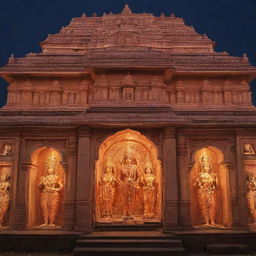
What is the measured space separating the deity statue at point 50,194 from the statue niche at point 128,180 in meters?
1.93

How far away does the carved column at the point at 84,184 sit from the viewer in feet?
51.3

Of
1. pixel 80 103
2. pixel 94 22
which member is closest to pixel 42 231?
pixel 80 103

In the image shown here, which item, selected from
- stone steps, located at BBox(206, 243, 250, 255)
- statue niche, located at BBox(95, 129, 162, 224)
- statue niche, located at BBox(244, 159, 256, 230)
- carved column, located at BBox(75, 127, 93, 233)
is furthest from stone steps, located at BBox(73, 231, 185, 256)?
statue niche, located at BBox(244, 159, 256, 230)

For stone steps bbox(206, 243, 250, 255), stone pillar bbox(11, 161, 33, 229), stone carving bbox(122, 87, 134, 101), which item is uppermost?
stone carving bbox(122, 87, 134, 101)

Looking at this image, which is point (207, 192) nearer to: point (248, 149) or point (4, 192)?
point (248, 149)

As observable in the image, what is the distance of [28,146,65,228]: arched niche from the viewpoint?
16875 mm

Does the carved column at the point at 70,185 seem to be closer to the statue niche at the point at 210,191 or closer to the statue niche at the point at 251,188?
the statue niche at the point at 210,191

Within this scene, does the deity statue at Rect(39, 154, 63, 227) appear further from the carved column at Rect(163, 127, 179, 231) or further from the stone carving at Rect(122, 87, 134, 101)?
the carved column at Rect(163, 127, 179, 231)

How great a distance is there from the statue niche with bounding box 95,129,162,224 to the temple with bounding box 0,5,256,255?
2.1 inches

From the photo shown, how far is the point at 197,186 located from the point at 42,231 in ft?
24.4

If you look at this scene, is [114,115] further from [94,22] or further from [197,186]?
[94,22]

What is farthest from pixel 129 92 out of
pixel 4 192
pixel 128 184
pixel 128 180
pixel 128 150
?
pixel 4 192

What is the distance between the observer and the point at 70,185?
53.8 feet

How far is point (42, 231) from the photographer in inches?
614
